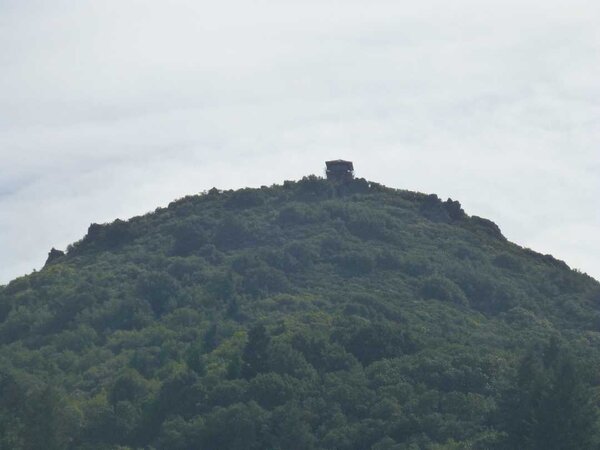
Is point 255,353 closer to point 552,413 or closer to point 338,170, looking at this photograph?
point 552,413

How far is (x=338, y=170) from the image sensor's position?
341ft

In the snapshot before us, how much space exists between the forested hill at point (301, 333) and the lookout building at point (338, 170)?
33.5 inches

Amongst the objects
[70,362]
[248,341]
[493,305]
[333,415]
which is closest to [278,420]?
[333,415]

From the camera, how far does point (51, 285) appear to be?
9038cm

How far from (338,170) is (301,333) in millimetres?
30609

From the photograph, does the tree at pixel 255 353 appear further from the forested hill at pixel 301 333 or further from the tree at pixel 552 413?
the tree at pixel 552 413

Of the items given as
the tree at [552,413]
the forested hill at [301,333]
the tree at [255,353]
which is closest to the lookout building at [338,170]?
the forested hill at [301,333]

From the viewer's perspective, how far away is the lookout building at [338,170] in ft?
340

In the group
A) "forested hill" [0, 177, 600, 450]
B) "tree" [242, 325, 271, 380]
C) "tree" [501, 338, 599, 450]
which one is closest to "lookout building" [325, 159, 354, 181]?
"forested hill" [0, 177, 600, 450]

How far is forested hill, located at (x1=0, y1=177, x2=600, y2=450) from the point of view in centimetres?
6569

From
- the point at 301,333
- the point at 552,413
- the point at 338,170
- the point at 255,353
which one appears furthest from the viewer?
the point at 338,170

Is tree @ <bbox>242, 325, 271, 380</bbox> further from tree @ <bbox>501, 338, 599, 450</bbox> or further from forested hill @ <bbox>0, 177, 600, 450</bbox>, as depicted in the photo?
tree @ <bbox>501, 338, 599, 450</bbox>

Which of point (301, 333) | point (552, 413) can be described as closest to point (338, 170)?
point (301, 333)

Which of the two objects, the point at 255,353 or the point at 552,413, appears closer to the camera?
the point at 552,413
